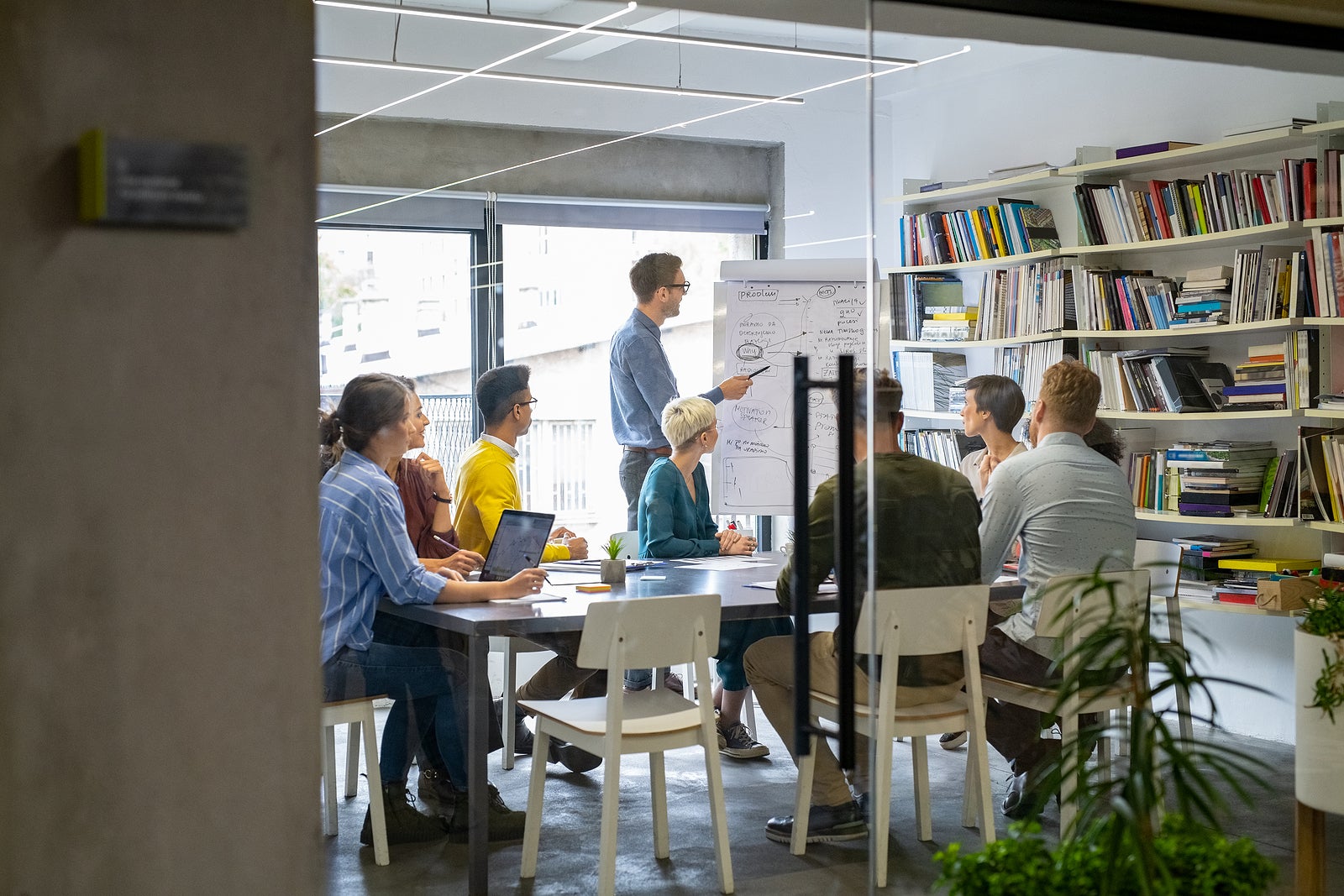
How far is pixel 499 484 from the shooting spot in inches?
173

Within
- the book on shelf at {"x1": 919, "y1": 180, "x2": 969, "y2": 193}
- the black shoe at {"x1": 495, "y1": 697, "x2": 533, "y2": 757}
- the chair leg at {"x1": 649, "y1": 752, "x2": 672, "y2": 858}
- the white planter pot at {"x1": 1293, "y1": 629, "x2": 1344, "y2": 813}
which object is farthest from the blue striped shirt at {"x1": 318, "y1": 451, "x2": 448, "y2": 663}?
the white planter pot at {"x1": 1293, "y1": 629, "x2": 1344, "y2": 813}

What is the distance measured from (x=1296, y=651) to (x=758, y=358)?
9.60 ft

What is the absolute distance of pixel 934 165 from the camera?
117 inches

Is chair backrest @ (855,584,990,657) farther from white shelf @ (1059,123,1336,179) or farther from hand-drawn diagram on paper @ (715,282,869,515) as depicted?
hand-drawn diagram on paper @ (715,282,869,515)

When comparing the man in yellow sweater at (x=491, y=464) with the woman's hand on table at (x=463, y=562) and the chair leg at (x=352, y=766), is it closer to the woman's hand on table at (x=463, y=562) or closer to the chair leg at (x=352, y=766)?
the woman's hand on table at (x=463, y=562)

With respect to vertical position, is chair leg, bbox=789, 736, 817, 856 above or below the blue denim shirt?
below

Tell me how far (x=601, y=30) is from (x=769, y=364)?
175 centimetres

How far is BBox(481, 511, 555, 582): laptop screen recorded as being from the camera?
3908 mm

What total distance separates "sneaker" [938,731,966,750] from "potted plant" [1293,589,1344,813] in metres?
0.81

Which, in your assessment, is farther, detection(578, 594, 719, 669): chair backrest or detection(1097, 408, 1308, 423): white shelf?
detection(578, 594, 719, 669): chair backrest

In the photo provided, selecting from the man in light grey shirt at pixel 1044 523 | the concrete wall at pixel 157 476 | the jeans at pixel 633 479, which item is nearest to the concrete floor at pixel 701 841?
the man in light grey shirt at pixel 1044 523

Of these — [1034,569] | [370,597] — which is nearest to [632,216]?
[370,597]

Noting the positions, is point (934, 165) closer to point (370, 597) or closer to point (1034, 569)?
point (1034, 569)

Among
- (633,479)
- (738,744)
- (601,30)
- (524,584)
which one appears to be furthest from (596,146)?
(524,584)
